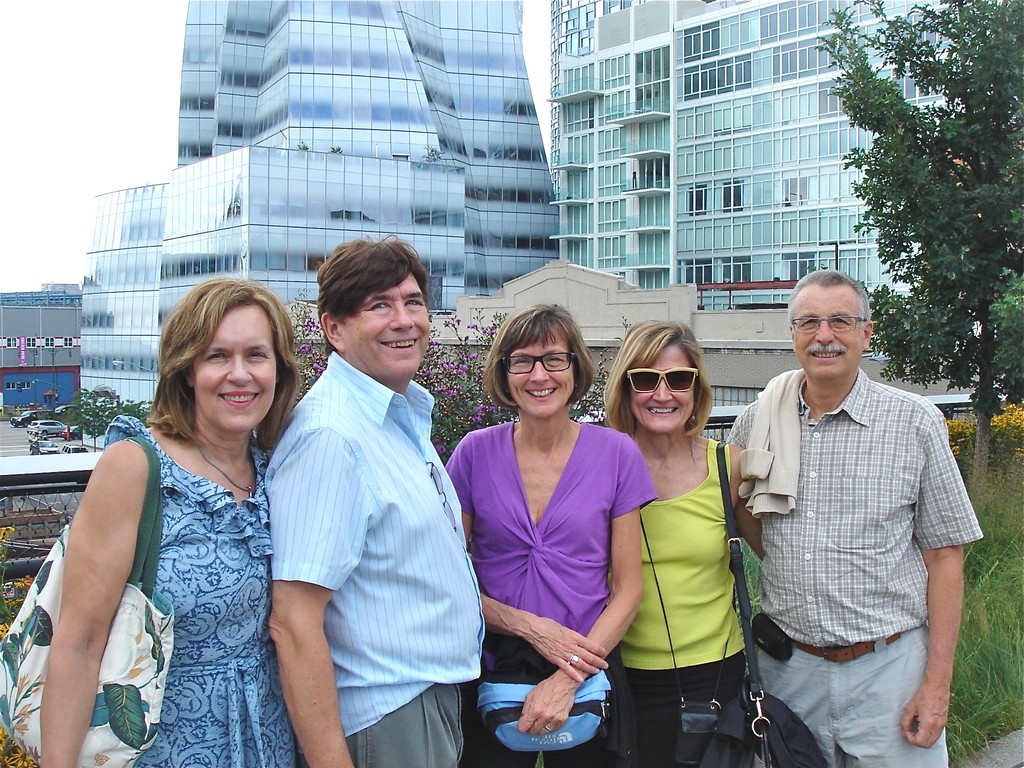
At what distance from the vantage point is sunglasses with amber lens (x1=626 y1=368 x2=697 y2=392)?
322 centimetres

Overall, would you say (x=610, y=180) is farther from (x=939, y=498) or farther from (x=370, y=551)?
(x=370, y=551)

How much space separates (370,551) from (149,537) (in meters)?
0.55

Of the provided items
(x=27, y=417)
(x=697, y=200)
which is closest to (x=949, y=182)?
(x=697, y=200)

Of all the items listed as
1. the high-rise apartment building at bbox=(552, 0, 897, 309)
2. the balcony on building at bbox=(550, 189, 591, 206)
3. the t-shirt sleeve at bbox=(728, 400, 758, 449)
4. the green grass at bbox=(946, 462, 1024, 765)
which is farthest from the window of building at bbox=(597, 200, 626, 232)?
the t-shirt sleeve at bbox=(728, 400, 758, 449)

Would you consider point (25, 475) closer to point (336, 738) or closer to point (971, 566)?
point (336, 738)

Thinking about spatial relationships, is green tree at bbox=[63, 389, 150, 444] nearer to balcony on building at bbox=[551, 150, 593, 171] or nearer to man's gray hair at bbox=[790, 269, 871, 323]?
balcony on building at bbox=[551, 150, 593, 171]

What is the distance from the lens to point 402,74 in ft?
223

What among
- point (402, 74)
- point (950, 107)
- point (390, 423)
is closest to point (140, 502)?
point (390, 423)

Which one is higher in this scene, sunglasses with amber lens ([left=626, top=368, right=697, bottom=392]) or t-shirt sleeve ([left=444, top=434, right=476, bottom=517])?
sunglasses with amber lens ([left=626, top=368, right=697, bottom=392])

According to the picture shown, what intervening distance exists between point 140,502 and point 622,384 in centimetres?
176

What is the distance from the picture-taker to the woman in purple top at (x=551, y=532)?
2.82 m

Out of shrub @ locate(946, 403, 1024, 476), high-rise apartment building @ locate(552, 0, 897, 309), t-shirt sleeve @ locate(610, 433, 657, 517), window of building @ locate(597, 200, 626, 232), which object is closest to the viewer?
t-shirt sleeve @ locate(610, 433, 657, 517)

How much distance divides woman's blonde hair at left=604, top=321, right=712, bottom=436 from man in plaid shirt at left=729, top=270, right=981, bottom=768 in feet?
1.06

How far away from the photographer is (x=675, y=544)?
3111 mm
